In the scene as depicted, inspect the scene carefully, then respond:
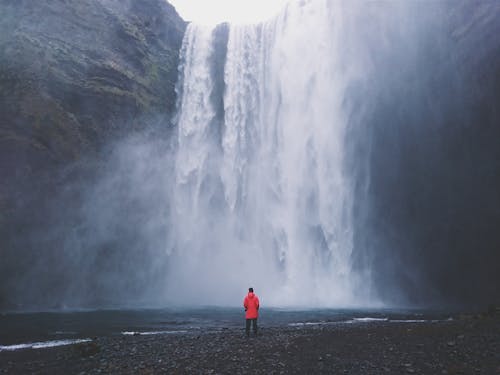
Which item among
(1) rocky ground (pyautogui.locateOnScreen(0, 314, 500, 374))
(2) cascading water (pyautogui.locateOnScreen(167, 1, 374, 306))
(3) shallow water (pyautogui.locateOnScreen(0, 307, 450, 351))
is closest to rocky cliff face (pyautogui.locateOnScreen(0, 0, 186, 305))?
(2) cascading water (pyautogui.locateOnScreen(167, 1, 374, 306))

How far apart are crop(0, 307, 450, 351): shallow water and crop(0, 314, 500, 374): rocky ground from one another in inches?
69.6

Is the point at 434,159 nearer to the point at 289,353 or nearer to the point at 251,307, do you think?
the point at 251,307

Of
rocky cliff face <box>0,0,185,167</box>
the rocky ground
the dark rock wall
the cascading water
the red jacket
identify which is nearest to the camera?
the rocky ground

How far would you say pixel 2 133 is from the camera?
26.7m

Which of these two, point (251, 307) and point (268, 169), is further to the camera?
point (268, 169)

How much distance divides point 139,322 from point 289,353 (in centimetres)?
997

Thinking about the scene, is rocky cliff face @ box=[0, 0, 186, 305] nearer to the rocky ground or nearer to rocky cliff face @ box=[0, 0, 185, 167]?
rocky cliff face @ box=[0, 0, 185, 167]

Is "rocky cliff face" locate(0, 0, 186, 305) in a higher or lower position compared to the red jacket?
higher

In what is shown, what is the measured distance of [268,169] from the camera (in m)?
33.9

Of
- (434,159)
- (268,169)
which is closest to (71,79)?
(268,169)

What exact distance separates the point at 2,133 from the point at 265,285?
19.9 metres

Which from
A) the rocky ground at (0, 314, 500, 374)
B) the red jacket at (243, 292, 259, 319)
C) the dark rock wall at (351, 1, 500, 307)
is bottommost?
the rocky ground at (0, 314, 500, 374)

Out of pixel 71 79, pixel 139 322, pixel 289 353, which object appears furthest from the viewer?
pixel 71 79

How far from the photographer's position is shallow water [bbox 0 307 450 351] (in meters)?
15.1
